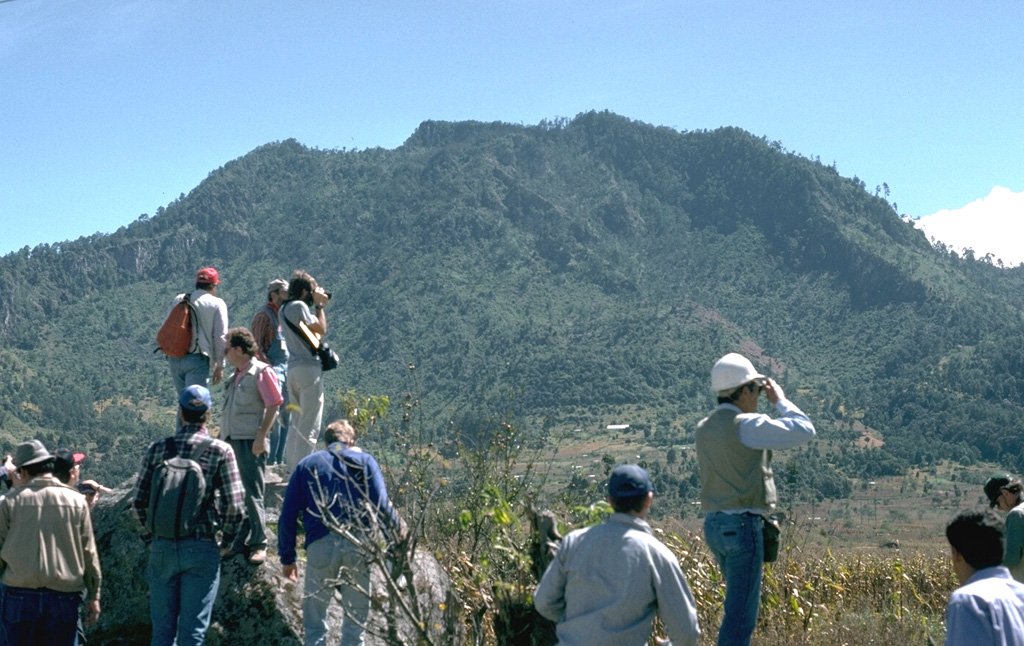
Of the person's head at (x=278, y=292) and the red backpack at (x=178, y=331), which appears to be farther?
the person's head at (x=278, y=292)

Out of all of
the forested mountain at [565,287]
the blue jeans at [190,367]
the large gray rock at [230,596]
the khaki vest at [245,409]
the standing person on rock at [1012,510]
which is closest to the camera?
the large gray rock at [230,596]

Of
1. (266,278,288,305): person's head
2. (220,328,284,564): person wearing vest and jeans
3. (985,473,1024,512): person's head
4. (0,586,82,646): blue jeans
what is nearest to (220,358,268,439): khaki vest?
(220,328,284,564): person wearing vest and jeans

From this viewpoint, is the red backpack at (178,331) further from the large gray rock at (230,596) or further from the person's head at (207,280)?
the large gray rock at (230,596)

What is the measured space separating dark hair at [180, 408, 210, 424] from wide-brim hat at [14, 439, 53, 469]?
68cm

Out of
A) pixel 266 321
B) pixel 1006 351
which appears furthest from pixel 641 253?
pixel 266 321

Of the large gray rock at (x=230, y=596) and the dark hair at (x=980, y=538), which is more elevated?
the dark hair at (x=980, y=538)

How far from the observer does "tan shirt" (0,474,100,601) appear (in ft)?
17.3

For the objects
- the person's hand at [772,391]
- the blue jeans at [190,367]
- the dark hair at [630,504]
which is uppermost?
the blue jeans at [190,367]

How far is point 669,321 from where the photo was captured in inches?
5007

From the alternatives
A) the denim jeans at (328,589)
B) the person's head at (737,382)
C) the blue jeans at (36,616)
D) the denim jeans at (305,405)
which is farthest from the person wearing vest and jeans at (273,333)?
the person's head at (737,382)

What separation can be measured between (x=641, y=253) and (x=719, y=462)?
158 m

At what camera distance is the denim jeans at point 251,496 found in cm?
639

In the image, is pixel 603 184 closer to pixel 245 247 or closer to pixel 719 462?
pixel 245 247

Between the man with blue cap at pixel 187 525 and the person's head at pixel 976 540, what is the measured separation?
326cm
